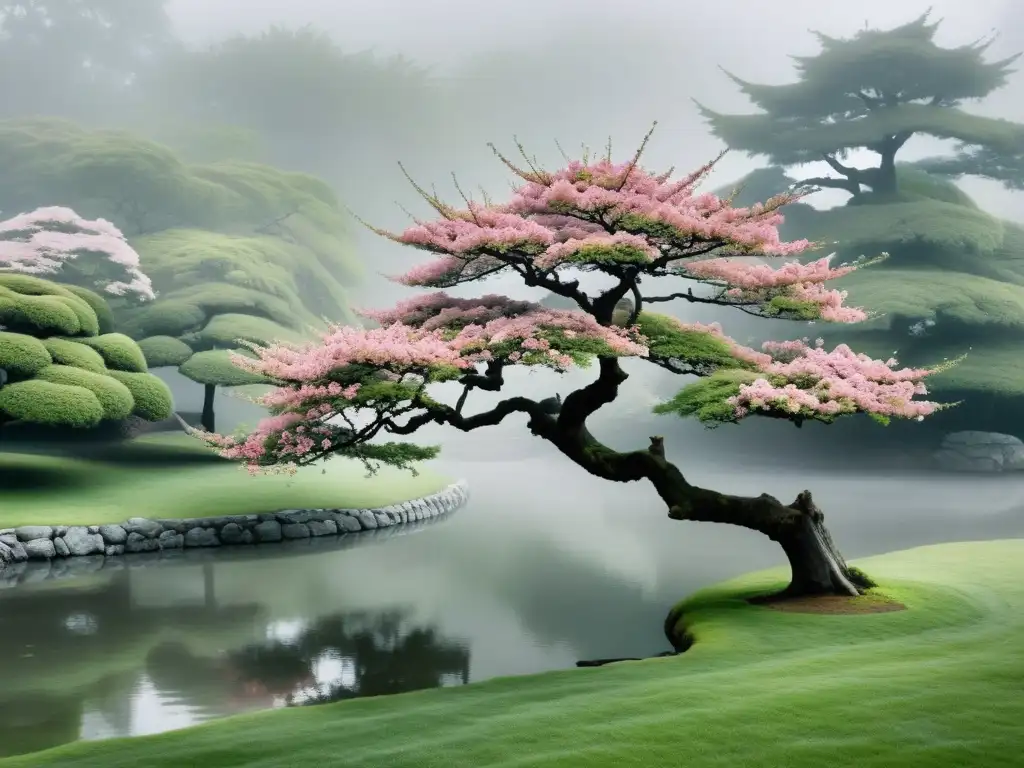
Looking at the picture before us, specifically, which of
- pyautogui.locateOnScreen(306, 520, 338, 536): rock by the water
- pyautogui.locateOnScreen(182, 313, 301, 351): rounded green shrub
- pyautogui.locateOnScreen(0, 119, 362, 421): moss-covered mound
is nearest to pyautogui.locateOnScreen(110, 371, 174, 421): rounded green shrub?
pyautogui.locateOnScreen(0, 119, 362, 421): moss-covered mound

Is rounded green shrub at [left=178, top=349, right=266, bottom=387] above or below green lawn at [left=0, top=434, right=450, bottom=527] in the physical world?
above

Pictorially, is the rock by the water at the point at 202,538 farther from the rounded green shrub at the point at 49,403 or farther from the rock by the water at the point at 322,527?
the rounded green shrub at the point at 49,403

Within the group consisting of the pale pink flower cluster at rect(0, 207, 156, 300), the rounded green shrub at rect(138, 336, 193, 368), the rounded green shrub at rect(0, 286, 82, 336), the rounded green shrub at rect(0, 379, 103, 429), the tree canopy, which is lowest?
the rounded green shrub at rect(0, 379, 103, 429)

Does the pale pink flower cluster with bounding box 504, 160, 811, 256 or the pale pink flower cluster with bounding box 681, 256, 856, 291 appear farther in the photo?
the pale pink flower cluster with bounding box 681, 256, 856, 291

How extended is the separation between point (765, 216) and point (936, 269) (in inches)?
750

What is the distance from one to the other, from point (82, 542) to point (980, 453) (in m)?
19.8

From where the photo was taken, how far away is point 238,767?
14.9ft

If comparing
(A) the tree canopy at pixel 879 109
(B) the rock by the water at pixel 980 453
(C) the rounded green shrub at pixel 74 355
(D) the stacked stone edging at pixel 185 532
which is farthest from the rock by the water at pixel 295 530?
(A) the tree canopy at pixel 879 109

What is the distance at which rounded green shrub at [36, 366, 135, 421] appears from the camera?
46.1ft

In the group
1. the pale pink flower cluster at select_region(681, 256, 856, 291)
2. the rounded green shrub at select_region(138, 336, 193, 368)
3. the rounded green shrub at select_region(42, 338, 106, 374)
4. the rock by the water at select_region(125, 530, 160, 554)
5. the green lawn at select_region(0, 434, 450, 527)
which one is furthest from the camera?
the rounded green shrub at select_region(138, 336, 193, 368)

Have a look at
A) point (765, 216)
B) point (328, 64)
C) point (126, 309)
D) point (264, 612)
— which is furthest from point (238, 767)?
point (328, 64)

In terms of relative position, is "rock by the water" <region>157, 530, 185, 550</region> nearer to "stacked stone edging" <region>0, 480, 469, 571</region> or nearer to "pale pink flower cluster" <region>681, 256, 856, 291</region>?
"stacked stone edging" <region>0, 480, 469, 571</region>

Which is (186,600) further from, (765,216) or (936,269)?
(936,269)

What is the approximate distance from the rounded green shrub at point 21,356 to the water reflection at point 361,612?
13.7ft
